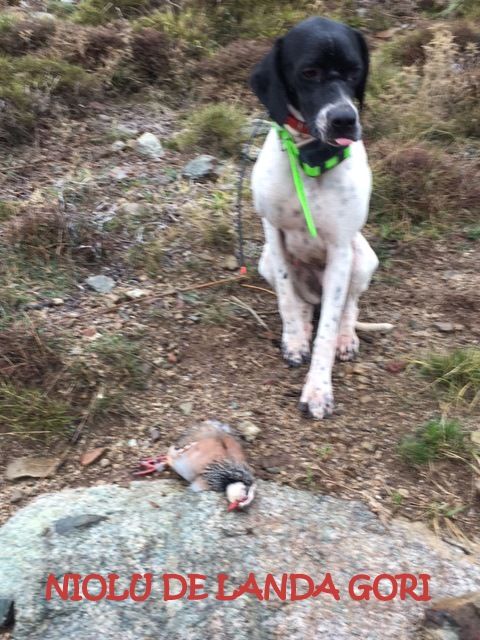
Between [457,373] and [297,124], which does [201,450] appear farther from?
[297,124]

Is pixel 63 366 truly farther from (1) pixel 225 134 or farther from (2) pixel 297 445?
(1) pixel 225 134

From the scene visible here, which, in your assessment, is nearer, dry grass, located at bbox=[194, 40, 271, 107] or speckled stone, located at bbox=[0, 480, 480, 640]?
speckled stone, located at bbox=[0, 480, 480, 640]

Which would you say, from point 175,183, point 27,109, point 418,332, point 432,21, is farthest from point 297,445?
point 432,21

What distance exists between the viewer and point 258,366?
288 cm

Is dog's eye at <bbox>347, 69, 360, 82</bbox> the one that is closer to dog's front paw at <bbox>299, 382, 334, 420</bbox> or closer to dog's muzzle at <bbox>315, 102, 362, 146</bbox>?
dog's muzzle at <bbox>315, 102, 362, 146</bbox>

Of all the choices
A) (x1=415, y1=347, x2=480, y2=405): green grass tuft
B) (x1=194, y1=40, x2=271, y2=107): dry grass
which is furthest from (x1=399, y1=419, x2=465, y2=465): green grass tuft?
(x1=194, y1=40, x2=271, y2=107): dry grass

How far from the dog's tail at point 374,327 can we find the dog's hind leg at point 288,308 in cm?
25

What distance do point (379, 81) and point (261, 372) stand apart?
2759 millimetres

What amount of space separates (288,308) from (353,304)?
0.29 m

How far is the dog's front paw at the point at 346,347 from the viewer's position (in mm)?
2924

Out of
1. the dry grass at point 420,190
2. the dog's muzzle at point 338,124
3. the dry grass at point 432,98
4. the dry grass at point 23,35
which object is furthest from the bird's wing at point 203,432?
the dry grass at point 23,35

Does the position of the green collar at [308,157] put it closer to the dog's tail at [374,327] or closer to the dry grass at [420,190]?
the dog's tail at [374,327]

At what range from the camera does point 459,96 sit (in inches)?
179

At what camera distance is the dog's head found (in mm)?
2289
